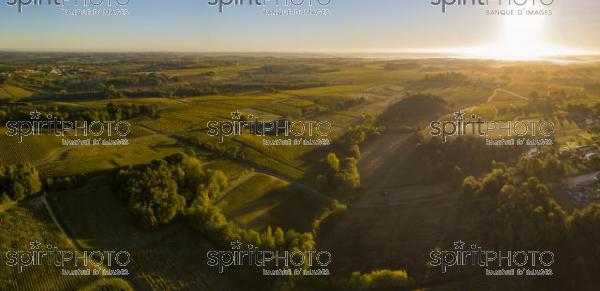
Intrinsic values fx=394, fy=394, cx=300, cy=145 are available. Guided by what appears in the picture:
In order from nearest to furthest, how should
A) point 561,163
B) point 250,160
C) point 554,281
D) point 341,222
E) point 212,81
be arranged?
point 554,281, point 341,222, point 561,163, point 250,160, point 212,81

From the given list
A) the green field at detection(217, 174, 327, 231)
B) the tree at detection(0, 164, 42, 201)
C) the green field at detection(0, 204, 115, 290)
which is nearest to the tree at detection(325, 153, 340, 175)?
the green field at detection(217, 174, 327, 231)

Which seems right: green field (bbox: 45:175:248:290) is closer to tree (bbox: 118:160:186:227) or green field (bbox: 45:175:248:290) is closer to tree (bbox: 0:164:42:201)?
tree (bbox: 118:160:186:227)

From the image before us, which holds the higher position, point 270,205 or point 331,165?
point 331,165

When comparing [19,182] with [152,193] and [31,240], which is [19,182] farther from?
[152,193]

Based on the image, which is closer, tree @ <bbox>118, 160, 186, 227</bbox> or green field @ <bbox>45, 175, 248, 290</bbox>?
green field @ <bbox>45, 175, 248, 290</bbox>

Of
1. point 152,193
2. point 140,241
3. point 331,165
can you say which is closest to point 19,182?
point 152,193

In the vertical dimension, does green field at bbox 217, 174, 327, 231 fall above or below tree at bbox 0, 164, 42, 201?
below

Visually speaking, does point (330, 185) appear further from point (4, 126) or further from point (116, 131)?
point (4, 126)

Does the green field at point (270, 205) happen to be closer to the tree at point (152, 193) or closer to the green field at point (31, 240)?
the tree at point (152, 193)

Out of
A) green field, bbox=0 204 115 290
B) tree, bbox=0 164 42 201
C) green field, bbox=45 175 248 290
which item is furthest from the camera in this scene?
tree, bbox=0 164 42 201

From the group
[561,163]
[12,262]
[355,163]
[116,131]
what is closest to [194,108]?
[116,131]

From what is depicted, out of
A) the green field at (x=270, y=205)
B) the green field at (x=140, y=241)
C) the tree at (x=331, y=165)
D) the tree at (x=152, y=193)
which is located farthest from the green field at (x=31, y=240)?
the tree at (x=331, y=165)
